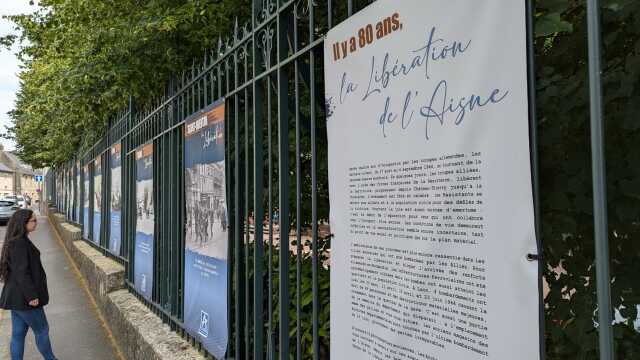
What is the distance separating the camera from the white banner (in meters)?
1.47

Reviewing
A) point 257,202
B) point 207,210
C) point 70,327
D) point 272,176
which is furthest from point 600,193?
point 70,327

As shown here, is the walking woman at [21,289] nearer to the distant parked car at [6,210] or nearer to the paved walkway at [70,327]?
the paved walkway at [70,327]

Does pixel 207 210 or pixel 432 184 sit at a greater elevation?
pixel 432 184

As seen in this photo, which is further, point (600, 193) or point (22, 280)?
point (22, 280)

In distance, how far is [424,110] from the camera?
1828mm

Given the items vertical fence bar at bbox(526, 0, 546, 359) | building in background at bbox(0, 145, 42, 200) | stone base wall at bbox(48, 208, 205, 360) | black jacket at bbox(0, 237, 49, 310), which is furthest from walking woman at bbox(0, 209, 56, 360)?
building in background at bbox(0, 145, 42, 200)

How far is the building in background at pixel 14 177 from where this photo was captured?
79006 millimetres

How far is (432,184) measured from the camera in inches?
68.6

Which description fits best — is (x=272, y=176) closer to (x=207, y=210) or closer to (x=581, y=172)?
(x=207, y=210)

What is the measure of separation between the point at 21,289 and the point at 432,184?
5.50 meters

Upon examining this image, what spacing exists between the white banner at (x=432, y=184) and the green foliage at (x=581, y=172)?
25 centimetres

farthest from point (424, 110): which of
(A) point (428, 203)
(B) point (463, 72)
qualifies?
(A) point (428, 203)

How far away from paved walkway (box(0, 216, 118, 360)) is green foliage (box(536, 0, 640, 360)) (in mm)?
5899

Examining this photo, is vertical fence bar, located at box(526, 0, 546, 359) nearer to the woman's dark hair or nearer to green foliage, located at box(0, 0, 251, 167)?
green foliage, located at box(0, 0, 251, 167)
